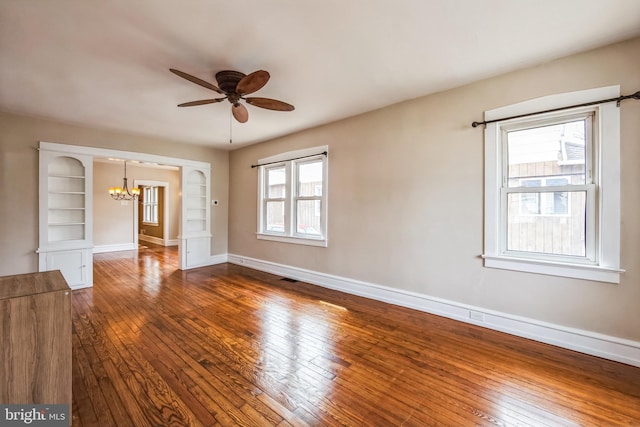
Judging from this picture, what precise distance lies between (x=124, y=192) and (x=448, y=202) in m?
8.50

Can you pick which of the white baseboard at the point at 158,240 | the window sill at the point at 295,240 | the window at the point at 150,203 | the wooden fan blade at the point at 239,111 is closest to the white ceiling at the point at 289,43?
the wooden fan blade at the point at 239,111

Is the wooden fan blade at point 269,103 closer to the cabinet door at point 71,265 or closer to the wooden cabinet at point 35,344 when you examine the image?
the wooden cabinet at point 35,344

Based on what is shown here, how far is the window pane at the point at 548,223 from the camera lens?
2.47m

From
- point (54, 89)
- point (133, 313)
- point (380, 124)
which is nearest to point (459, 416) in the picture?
point (380, 124)

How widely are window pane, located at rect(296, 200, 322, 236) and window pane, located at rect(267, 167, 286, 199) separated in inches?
20.3

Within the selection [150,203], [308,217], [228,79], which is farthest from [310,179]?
[150,203]

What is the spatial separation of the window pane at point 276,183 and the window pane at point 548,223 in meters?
3.62

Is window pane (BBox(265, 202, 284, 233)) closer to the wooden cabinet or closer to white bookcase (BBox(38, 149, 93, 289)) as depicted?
white bookcase (BBox(38, 149, 93, 289))

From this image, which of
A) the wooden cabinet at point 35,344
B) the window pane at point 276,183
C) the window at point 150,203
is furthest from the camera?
the window at point 150,203

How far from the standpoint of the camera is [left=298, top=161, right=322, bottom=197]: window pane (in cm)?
457

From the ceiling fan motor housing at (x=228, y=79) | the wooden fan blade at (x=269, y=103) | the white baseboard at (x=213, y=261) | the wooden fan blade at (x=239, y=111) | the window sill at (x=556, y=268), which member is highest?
the ceiling fan motor housing at (x=228, y=79)

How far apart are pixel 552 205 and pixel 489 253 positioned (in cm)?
73

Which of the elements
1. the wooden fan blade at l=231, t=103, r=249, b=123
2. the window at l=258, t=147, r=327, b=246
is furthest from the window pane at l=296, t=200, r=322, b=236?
the wooden fan blade at l=231, t=103, r=249, b=123

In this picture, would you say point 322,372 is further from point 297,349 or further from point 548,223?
point 548,223
